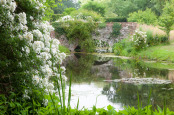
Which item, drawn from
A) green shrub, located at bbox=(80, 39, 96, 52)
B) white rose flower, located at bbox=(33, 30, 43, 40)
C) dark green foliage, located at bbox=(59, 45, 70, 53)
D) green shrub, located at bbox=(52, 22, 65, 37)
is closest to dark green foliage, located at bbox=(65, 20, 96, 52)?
green shrub, located at bbox=(80, 39, 96, 52)

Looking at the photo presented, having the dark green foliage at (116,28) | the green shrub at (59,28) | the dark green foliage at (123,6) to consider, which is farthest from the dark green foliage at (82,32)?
the dark green foliage at (123,6)

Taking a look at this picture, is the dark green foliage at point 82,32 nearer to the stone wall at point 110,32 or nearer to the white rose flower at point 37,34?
the stone wall at point 110,32

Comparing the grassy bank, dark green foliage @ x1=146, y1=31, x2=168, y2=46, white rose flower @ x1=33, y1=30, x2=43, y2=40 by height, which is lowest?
the grassy bank

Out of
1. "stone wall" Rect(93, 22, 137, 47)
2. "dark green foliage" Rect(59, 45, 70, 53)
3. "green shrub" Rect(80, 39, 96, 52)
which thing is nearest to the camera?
"dark green foliage" Rect(59, 45, 70, 53)

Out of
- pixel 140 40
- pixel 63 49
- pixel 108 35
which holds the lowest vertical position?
pixel 63 49

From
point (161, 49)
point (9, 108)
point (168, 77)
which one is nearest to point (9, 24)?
point (9, 108)

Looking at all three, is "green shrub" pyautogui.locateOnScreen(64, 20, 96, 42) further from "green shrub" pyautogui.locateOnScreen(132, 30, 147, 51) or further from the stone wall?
"green shrub" pyautogui.locateOnScreen(132, 30, 147, 51)

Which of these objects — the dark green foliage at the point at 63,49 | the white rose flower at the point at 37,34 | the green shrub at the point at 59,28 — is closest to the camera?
the white rose flower at the point at 37,34

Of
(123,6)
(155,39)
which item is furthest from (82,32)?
(123,6)

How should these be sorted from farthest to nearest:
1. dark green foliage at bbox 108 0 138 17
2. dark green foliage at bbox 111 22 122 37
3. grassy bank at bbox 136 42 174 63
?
dark green foliage at bbox 108 0 138 17
dark green foliage at bbox 111 22 122 37
grassy bank at bbox 136 42 174 63

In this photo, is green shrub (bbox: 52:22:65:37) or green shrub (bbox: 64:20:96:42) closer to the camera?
green shrub (bbox: 64:20:96:42)

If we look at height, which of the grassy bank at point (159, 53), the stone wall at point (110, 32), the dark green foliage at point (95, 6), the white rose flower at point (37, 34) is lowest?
the grassy bank at point (159, 53)

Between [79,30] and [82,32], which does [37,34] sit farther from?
[79,30]

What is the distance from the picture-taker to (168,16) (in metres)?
16.0
